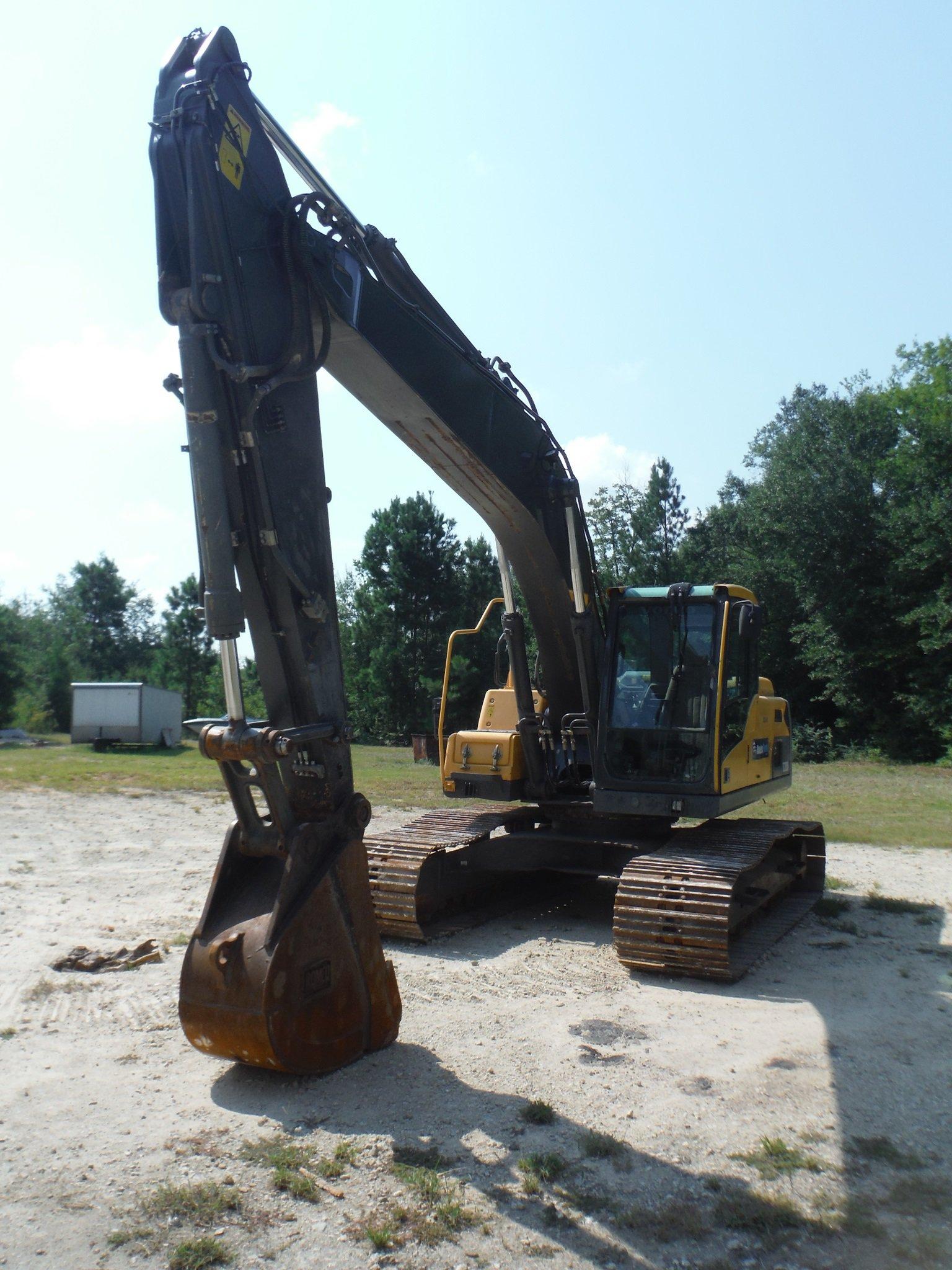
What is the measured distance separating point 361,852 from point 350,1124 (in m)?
1.18

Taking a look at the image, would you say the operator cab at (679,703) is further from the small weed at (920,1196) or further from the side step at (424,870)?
the small weed at (920,1196)

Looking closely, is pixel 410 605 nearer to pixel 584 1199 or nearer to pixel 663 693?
pixel 663 693

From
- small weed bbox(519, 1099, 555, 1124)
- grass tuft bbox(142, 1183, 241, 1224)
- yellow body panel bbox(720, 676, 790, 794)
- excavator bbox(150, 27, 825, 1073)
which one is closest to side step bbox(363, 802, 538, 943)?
excavator bbox(150, 27, 825, 1073)

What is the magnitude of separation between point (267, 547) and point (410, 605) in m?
41.8

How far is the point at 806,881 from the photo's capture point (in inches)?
378

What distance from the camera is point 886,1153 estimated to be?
428 centimetres

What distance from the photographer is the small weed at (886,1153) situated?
4188 mm

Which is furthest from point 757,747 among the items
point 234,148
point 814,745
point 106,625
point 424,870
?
point 106,625

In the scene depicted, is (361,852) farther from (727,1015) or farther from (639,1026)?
(727,1015)

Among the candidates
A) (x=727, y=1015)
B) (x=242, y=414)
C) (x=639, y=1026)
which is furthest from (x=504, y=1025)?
(x=242, y=414)

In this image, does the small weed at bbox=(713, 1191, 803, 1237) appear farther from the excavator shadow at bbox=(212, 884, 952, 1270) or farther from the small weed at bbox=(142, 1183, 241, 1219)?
the small weed at bbox=(142, 1183, 241, 1219)

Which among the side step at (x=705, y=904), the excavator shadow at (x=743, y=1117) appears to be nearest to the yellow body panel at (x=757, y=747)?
the side step at (x=705, y=904)

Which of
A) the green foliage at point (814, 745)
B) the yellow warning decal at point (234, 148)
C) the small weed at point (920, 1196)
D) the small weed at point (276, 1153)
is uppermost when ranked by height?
the yellow warning decal at point (234, 148)

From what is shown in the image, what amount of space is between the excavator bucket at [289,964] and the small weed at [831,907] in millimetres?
5182
